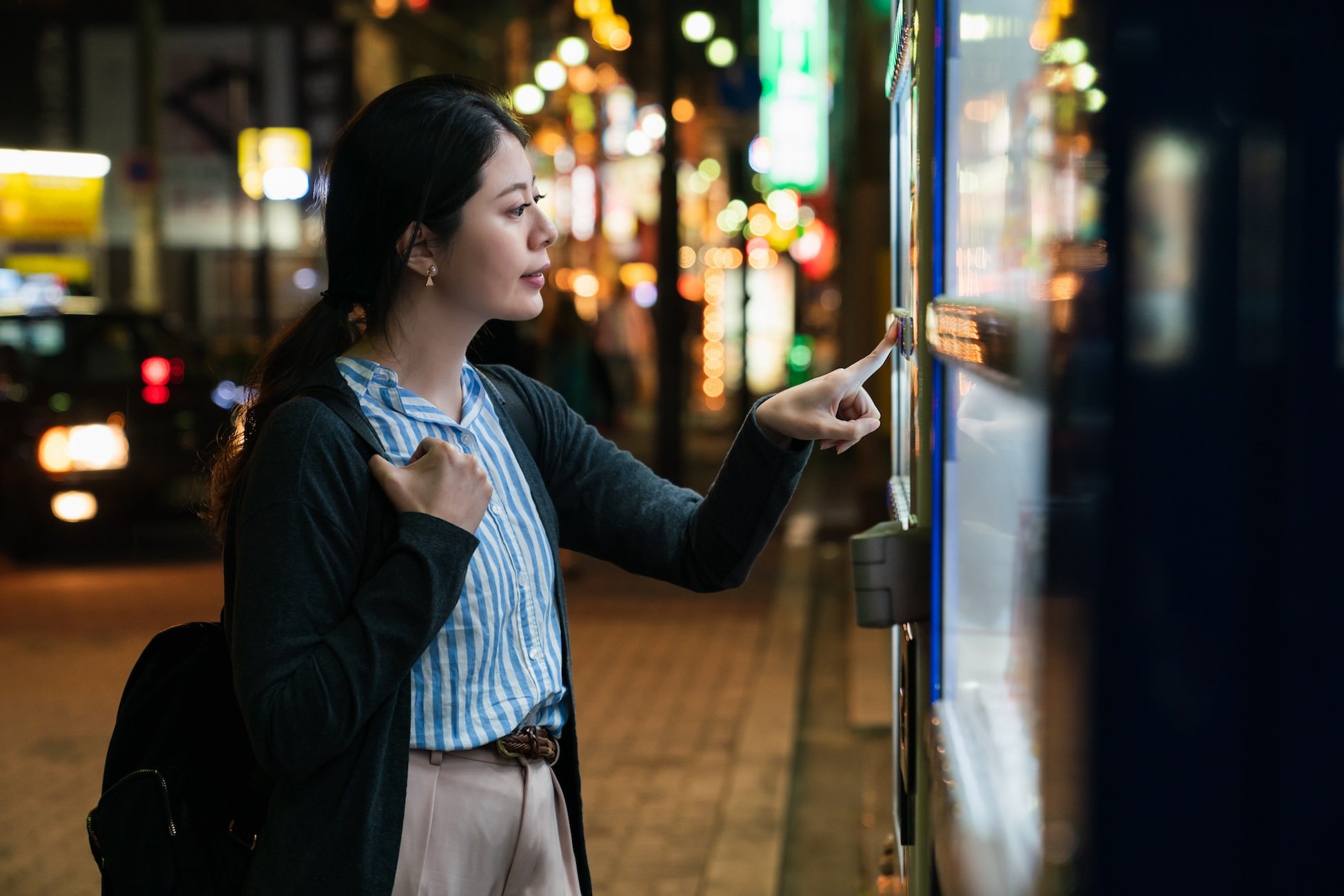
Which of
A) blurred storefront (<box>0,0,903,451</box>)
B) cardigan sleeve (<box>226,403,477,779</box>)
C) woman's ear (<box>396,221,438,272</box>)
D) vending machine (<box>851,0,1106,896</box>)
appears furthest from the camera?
blurred storefront (<box>0,0,903,451</box>)

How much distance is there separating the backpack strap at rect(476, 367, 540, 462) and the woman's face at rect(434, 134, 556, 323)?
15cm

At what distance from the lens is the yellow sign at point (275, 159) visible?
19.6 m

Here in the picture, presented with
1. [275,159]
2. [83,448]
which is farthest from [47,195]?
[83,448]

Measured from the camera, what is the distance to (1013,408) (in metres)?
1.19

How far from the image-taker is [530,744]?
6.06 feet

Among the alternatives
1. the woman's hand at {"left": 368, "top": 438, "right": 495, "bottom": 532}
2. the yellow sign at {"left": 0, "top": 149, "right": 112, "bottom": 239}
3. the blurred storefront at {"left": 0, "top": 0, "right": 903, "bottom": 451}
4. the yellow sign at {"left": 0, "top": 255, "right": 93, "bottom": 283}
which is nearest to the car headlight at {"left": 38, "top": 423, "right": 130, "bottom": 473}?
the blurred storefront at {"left": 0, "top": 0, "right": 903, "bottom": 451}

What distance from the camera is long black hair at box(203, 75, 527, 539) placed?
182cm

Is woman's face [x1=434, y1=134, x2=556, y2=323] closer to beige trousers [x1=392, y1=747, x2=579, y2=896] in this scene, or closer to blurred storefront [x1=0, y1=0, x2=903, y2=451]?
beige trousers [x1=392, y1=747, x2=579, y2=896]

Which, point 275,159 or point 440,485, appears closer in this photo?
point 440,485

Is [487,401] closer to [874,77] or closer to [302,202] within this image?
[874,77]

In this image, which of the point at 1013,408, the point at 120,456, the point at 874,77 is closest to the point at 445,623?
the point at 1013,408

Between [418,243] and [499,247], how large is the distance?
0.10 m

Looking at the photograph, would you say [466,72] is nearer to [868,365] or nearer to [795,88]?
[795,88]

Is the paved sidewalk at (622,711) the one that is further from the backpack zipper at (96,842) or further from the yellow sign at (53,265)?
the yellow sign at (53,265)
